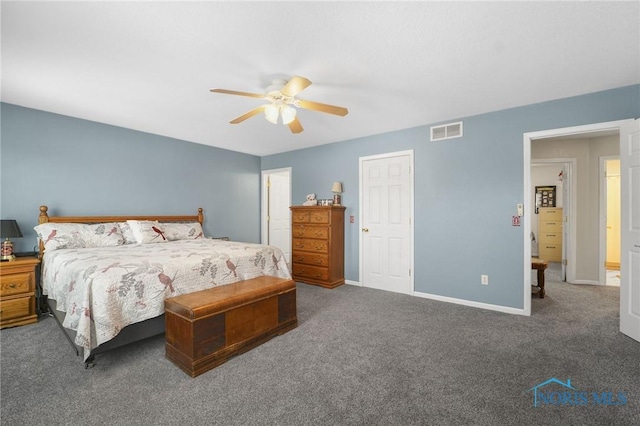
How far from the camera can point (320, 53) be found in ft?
7.30

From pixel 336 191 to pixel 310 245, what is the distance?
1.00m

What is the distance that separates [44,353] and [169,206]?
8.71 feet

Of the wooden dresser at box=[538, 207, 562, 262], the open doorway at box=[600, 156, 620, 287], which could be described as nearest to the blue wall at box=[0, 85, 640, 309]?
the open doorway at box=[600, 156, 620, 287]

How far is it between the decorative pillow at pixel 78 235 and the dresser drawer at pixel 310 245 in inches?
98.7

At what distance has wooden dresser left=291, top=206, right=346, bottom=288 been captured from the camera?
457cm

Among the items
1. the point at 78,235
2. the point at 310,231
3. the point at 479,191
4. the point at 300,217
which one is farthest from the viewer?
the point at 300,217

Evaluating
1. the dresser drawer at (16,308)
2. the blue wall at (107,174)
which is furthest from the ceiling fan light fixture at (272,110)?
the dresser drawer at (16,308)

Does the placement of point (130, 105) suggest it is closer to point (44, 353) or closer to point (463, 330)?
point (44, 353)

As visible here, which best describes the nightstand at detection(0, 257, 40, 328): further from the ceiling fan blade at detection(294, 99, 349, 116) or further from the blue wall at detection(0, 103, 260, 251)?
the ceiling fan blade at detection(294, 99, 349, 116)

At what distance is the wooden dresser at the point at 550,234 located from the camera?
668cm

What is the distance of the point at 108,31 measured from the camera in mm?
1976

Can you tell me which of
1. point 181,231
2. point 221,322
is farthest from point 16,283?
point 221,322

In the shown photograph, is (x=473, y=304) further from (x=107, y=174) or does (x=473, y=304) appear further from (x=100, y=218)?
(x=107, y=174)

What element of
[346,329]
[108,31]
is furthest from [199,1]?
[346,329]
